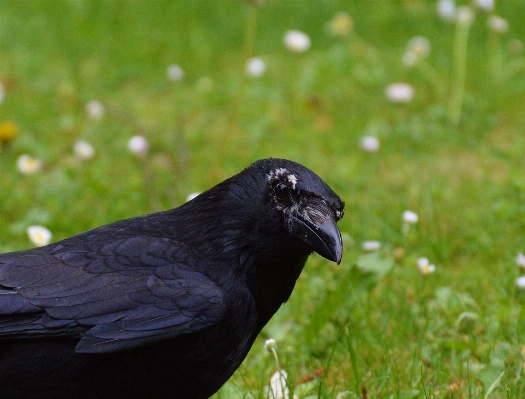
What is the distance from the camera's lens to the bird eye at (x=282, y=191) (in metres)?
3.10

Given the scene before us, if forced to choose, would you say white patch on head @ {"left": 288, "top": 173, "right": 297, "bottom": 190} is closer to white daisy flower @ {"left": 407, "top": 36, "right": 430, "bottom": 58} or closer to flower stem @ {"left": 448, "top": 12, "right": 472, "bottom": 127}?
flower stem @ {"left": 448, "top": 12, "right": 472, "bottom": 127}

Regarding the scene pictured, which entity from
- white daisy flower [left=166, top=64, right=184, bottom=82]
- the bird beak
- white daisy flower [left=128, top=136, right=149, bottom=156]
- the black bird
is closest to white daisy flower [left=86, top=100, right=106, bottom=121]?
white daisy flower [left=166, top=64, right=184, bottom=82]

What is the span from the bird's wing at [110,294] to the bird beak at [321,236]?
327mm

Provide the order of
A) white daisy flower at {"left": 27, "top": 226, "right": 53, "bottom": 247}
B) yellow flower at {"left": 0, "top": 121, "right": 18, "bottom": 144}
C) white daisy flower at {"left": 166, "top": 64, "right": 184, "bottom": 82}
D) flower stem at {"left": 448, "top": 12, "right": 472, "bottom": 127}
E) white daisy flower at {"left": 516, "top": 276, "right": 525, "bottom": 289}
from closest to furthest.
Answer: white daisy flower at {"left": 516, "top": 276, "right": 525, "bottom": 289} < white daisy flower at {"left": 27, "top": 226, "right": 53, "bottom": 247} < yellow flower at {"left": 0, "top": 121, "right": 18, "bottom": 144} < flower stem at {"left": 448, "top": 12, "right": 472, "bottom": 127} < white daisy flower at {"left": 166, "top": 64, "right": 184, "bottom": 82}

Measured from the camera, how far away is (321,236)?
298cm

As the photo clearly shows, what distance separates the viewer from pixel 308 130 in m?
6.94

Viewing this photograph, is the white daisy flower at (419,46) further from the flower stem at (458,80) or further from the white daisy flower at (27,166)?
the white daisy flower at (27,166)

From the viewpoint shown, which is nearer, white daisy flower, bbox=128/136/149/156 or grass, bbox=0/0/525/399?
grass, bbox=0/0/525/399

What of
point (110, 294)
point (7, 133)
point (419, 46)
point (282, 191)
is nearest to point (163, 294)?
point (110, 294)

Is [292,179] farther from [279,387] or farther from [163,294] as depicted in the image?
[279,387]

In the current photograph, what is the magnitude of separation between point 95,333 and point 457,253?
263 centimetres

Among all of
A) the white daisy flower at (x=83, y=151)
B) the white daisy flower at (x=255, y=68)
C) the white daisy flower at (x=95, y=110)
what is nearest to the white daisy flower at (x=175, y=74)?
the white daisy flower at (x=255, y=68)

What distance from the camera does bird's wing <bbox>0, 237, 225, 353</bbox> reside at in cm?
295

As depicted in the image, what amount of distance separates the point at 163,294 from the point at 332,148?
371cm
